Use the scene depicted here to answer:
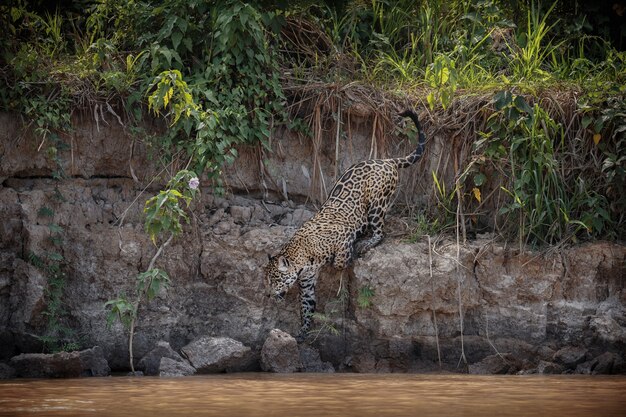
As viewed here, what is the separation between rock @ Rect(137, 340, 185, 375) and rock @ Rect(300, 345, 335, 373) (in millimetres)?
1106

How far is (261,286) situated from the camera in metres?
8.77

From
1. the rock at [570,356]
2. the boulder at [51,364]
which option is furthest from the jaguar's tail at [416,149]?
the boulder at [51,364]

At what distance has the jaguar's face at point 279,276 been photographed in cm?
855

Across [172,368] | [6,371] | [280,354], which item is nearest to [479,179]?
[280,354]

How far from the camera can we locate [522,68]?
9.62 meters

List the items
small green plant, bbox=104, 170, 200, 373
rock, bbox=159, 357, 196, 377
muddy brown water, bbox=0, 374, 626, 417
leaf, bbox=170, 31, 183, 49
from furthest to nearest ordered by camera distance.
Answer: leaf, bbox=170, 31, 183, 49
small green plant, bbox=104, 170, 200, 373
rock, bbox=159, 357, 196, 377
muddy brown water, bbox=0, 374, 626, 417

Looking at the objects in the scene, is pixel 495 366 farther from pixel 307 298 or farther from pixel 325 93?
pixel 325 93

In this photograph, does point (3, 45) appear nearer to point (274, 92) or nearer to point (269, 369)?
point (274, 92)

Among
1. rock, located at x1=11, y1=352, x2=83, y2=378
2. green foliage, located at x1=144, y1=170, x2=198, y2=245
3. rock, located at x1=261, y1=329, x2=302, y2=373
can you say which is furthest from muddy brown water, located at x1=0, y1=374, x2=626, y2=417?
green foliage, located at x1=144, y1=170, x2=198, y2=245

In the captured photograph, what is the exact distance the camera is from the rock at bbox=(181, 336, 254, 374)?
7.92 metres

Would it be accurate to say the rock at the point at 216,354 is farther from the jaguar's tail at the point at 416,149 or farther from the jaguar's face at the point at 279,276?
the jaguar's tail at the point at 416,149

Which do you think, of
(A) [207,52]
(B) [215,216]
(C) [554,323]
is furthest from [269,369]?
(A) [207,52]

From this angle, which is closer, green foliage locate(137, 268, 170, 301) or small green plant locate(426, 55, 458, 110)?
green foliage locate(137, 268, 170, 301)

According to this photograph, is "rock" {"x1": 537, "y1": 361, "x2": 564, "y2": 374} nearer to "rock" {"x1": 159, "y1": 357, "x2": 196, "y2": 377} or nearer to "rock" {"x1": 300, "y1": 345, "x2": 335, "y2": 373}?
"rock" {"x1": 300, "y1": 345, "x2": 335, "y2": 373}
